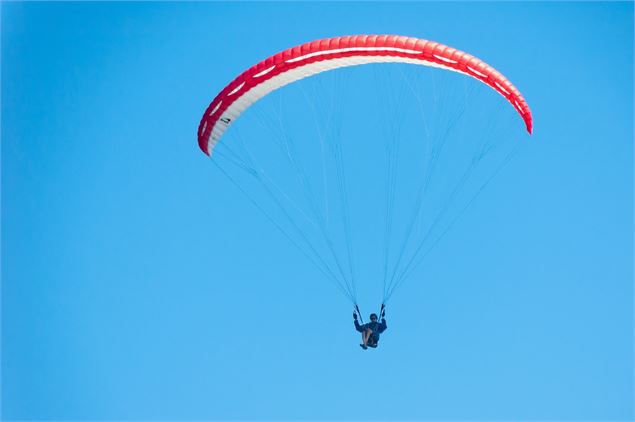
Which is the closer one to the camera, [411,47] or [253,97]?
[411,47]

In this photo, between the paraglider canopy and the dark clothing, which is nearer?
the paraglider canopy

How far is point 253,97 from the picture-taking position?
65.6ft

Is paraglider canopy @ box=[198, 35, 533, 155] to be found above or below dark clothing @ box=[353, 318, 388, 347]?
above

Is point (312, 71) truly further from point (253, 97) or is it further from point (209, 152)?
point (209, 152)

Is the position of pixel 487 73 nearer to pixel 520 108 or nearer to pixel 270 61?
pixel 520 108

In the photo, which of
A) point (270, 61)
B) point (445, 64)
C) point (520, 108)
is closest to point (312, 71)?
point (270, 61)

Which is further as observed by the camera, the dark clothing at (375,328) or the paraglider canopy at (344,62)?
the dark clothing at (375,328)

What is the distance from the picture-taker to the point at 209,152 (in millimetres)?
20828

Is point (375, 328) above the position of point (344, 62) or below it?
below

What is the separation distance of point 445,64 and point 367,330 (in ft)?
14.4

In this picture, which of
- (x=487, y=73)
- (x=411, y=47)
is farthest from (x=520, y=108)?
(x=411, y=47)

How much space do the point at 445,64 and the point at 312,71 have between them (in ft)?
7.02

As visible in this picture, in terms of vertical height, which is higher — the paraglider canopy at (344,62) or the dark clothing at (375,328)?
the paraglider canopy at (344,62)

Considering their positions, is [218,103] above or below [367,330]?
above
